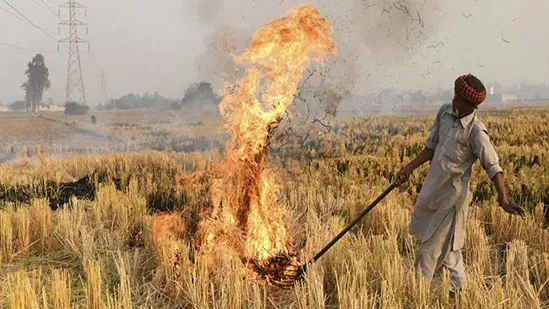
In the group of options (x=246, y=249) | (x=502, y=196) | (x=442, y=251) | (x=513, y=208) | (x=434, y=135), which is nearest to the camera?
(x=513, y=208)

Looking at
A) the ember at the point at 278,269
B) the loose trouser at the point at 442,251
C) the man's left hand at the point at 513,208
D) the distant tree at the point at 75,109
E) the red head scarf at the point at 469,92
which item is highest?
the distant tree at the point at 75,109

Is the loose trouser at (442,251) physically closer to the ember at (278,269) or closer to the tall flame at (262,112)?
the ember at (278,269)

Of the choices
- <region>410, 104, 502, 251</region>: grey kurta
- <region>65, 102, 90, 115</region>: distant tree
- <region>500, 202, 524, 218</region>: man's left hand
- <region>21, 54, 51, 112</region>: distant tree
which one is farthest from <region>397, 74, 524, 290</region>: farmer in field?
<region>21, 54, 51, 112</region>: distant tree

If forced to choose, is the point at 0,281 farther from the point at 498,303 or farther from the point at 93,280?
the point at 498,303

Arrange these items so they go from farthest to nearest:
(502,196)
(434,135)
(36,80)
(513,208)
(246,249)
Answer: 1. (36,80)
2. (246,249)
3. (434,135)
4. (502,196)
5. (513,208)

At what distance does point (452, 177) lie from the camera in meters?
4.14

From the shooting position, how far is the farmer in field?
396 cm

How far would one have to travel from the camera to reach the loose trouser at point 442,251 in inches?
166

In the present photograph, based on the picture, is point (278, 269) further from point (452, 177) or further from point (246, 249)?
point (452, 177)

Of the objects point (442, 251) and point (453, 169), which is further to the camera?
point (442, 251)

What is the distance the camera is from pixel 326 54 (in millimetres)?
4820

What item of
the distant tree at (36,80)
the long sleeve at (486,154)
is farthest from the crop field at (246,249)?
the distant tree at (36,80)

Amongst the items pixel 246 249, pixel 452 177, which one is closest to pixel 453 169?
pixel 452 177

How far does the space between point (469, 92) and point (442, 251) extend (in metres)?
1.50
